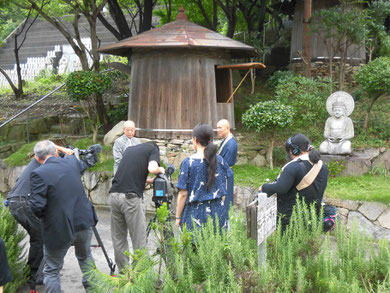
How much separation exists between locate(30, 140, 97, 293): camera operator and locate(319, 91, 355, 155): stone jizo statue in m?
6.35

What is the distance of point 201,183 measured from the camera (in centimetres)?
465

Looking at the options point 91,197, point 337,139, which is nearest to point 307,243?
point 337,139

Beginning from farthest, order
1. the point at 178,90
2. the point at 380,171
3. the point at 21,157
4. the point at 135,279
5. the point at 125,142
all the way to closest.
Result: the point at 21,157
the point at 178,90
the point at 380,171
the point at 125,142
the point at 135,279

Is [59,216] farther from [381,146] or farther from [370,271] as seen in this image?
[381,146]

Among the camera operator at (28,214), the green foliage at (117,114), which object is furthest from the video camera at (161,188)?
the green foliage at (117,114)

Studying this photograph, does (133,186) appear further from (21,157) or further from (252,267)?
(21,157)

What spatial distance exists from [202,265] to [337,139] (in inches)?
269

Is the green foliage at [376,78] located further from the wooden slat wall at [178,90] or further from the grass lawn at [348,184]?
the wooden slat wall at [178,90]

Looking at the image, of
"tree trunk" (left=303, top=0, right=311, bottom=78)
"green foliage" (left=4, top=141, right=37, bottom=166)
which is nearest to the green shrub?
"tree trunk" (left=303, top=0, right=311, bottom=78)

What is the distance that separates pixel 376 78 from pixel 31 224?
325 inches

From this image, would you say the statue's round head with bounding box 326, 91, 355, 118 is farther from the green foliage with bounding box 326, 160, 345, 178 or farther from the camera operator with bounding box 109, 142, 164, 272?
the camera operator with bounding box 109, 142, 164, 272

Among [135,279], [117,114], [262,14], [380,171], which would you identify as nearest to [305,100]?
[380,171]

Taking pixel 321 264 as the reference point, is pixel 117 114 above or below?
above

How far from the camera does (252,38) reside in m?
17.3
